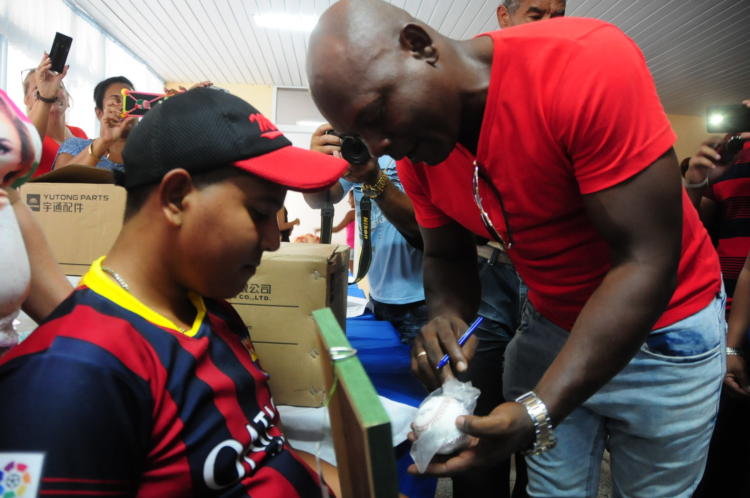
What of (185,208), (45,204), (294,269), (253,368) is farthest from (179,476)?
(45,204)

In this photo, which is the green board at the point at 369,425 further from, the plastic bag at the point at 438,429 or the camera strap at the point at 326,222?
the camera strap at the point at 326,222

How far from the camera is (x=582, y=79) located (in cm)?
75

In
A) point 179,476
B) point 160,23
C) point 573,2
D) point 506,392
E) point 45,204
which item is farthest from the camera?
point 160,23

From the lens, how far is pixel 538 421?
2.45ft

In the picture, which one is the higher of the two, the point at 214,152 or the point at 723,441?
the point at 214,152

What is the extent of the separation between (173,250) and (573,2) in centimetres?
475

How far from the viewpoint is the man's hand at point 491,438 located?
0.70 metres

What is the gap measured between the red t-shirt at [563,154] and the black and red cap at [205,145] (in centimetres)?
34

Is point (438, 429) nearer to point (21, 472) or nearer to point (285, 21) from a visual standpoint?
point (21, 472)

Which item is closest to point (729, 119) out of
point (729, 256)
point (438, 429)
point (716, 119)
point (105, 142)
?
point (716, 119)

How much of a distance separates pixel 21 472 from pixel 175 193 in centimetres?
39

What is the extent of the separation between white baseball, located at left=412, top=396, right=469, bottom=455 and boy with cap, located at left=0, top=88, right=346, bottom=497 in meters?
0.23

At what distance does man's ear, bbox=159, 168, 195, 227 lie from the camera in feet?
2.35

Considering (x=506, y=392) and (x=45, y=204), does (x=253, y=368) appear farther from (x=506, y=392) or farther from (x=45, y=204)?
(x=45, y=204)
